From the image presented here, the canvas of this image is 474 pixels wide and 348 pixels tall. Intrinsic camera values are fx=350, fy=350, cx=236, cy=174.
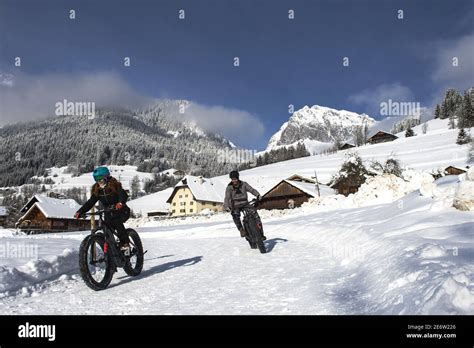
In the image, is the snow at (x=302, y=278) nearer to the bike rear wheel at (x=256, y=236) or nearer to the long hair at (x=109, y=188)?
the bike rear wheel at (x=256, y=236)

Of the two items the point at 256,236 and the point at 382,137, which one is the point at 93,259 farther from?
the point at 382,137

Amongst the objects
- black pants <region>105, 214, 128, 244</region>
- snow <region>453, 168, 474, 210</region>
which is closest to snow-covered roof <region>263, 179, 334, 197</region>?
snow <region>453, 168, 474, 210</region>

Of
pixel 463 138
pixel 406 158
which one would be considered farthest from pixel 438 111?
pixel 406 158

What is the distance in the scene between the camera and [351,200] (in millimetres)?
25188

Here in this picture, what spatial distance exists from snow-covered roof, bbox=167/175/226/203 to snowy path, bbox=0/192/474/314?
75.9m

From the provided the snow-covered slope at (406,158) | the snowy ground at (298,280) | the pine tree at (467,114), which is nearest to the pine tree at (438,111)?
the snow-covered slope at (406,158)

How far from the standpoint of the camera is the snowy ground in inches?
159

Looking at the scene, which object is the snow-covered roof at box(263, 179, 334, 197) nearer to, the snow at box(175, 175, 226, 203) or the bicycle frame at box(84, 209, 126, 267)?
the snow at box(175, 175, 226, 203)

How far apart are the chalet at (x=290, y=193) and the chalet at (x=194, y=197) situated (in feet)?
76.1

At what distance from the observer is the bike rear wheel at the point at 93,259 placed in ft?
19.5

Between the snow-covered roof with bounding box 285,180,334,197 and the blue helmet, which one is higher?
the blue helmet

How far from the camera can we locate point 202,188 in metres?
87.7
